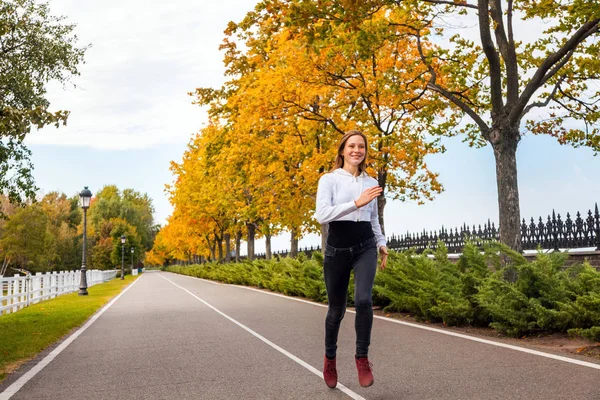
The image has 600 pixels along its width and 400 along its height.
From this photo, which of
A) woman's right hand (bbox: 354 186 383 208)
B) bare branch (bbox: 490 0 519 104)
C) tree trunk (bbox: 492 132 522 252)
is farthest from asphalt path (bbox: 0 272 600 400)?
bare branch (bbox: 490 0 519 104)

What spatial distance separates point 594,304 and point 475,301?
232 centimetres

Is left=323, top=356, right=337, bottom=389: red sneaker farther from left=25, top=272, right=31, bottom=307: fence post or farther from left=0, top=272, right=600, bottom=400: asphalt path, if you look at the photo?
left=25, top=272, right=31, bottom=307: fence post

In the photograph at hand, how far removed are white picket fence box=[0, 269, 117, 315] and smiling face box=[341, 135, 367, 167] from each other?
1372 cm

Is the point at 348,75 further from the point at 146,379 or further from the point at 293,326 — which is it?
the point at 146,379

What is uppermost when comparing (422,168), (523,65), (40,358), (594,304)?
(523,65)

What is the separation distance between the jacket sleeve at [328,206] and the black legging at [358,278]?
0.30 meters

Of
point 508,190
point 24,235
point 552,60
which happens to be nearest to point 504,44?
point 552,60

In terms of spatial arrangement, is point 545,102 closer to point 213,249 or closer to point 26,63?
point 26,63

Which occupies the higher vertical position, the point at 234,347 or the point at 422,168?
the point at 422,168

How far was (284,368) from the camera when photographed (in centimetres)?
673

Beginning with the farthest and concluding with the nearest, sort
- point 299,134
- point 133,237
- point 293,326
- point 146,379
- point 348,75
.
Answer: point 133,237
point 299,134
point 348,75
point 293,326
point 146,379

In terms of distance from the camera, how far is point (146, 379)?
21.2 feet

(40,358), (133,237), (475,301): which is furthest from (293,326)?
(133,237)

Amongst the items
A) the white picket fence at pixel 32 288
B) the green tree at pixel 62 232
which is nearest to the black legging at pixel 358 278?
the white picket fence at pixel 32 288
